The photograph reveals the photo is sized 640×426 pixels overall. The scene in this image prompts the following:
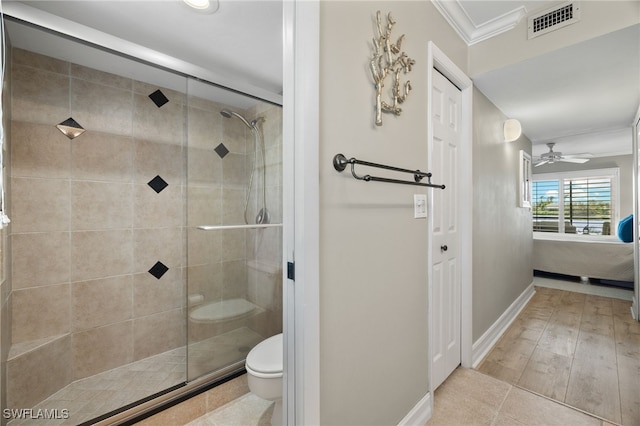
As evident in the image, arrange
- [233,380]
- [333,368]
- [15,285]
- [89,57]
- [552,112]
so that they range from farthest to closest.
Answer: [552,112], [233,380], [89,57], [15,285], [333,368]

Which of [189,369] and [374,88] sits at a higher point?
[374,88]

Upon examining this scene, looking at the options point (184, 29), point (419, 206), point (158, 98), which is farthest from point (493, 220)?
point (158, 98)

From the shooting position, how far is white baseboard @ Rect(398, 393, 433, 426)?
1.43 m

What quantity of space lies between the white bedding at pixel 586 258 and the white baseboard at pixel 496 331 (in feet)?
4.93

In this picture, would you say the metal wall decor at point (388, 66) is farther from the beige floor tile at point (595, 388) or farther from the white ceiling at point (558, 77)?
the beige floor tile at point (595, 388)

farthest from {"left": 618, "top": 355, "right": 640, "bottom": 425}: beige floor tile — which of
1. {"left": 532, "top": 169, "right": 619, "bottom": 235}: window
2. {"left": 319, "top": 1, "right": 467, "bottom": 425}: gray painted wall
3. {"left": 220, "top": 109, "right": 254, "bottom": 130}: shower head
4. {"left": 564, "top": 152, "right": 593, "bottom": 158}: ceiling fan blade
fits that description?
{"left": 532, "top": 169, "right": 619, "bottom": 235}: window

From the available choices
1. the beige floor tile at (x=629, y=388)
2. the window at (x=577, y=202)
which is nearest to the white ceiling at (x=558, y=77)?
the beige floor tile at (x=629, y=388)

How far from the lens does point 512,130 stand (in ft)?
9.07

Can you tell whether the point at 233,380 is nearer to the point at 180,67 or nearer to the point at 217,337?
the point at 217,337

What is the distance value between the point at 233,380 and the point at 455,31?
2844mm

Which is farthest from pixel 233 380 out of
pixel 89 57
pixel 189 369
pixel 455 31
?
pixel 455 31

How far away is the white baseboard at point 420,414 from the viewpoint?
4.69 feet

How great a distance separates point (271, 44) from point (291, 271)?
61.5 inches

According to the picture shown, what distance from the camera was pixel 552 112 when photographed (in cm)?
287
